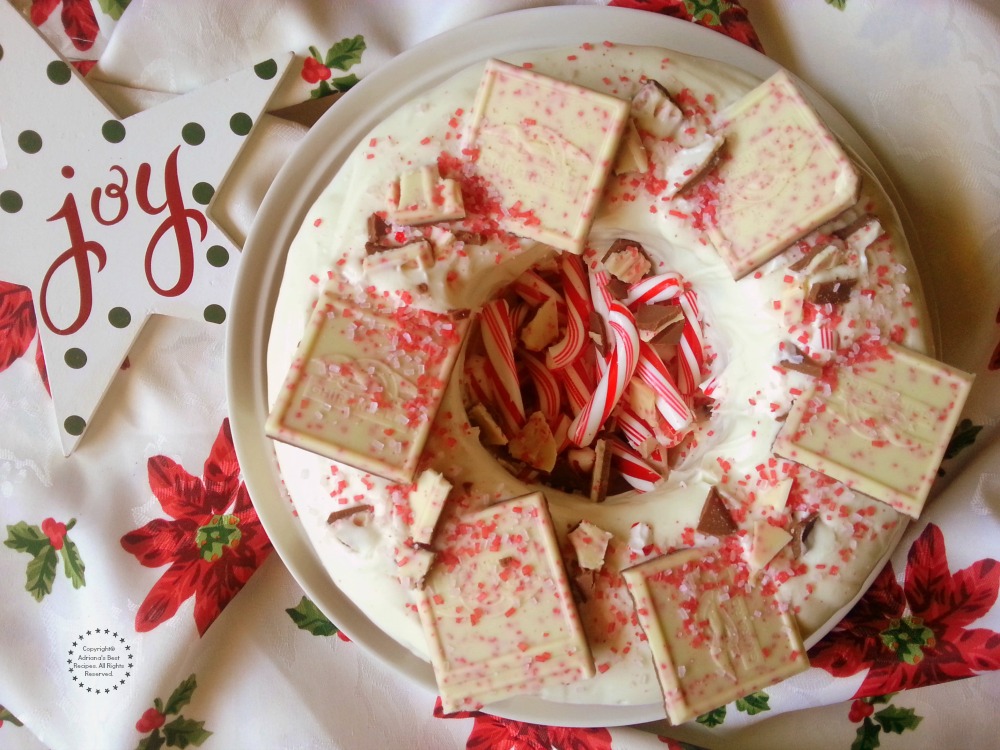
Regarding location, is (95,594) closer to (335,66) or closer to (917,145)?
(335,66)

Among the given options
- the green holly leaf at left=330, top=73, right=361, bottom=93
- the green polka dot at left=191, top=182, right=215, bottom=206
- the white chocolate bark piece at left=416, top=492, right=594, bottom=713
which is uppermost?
the green holly leaf at left=330, top=73, right=361, bottom=93

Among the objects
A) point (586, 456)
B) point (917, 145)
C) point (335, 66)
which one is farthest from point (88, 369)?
point (917, 145)

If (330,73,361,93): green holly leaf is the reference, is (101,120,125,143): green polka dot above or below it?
below

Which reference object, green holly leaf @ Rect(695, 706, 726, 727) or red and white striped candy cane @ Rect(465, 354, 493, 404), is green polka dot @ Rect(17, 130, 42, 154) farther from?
green holly leaf @ Rect(695, 706, 726, 727)

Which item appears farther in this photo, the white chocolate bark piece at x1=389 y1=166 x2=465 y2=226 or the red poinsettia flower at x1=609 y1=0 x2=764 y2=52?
the red poinsettia flower at x1=609 y1=0 x2=764 y2=52

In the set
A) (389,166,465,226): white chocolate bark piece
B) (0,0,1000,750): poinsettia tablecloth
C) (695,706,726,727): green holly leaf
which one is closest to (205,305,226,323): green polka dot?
(0,0,1000,750): poinsettia tablecloth

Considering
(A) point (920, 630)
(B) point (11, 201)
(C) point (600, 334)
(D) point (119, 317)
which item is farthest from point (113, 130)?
(A) point (920, 630)

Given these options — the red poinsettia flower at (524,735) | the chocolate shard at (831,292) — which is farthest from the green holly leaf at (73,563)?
the chocolate shard at (831,292)
